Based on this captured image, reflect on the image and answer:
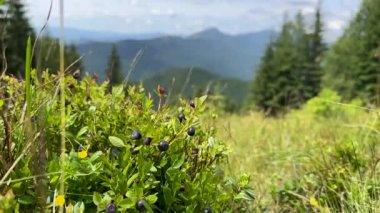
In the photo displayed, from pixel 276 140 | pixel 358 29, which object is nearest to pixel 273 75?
pixel 358 29

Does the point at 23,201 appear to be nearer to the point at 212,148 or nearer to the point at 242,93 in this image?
the point at 212,148

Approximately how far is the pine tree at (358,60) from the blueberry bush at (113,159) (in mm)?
41728

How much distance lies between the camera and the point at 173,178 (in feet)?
4.72

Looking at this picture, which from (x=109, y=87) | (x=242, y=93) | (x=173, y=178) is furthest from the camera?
(x=242, y=93)

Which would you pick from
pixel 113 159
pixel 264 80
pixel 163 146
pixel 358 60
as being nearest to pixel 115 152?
pixel 113 159

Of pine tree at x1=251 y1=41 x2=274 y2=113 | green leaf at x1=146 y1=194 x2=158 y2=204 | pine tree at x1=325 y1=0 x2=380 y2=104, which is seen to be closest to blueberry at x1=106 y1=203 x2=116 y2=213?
green leaf at x1=146 y1=194 x2=158 y2=204

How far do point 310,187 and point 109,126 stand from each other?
1357 mm

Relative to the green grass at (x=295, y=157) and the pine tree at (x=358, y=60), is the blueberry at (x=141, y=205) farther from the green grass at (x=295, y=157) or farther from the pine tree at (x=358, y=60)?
the pine tree at (x=358, y=60)

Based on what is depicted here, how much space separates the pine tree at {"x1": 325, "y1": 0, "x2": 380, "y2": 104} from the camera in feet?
144

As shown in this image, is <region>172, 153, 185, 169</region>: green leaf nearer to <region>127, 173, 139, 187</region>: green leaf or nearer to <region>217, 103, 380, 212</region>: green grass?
<region>127, 173, 139, 187</region>: green leaf

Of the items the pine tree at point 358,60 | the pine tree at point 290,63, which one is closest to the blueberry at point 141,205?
the pine tree at point 358,60

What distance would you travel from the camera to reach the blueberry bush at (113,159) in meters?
1.24

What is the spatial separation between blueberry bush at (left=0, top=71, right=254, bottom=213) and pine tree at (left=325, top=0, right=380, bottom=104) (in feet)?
137

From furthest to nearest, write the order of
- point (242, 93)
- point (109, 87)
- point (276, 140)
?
point (242, 93) → point (276, 140) → point (109, 87)
